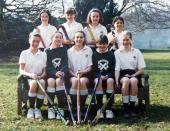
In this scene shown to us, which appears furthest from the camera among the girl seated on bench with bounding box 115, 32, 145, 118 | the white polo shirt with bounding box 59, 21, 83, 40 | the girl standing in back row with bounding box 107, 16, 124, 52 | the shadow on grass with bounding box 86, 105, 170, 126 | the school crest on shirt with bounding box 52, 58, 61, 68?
the white polo shirt with bounding box 59, 21, 83, 40

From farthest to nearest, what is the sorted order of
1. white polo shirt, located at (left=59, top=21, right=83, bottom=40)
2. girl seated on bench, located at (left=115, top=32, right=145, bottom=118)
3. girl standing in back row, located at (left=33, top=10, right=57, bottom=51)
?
1. girl standing in back row, located at (left=33, top=10, right=57, bottom=51)
2. white polo shirt, located at (left=59, top=21, right=83, bottom=40)
3. girl seated on bench, located at (left=115, top=32, right=145, bottom=118)

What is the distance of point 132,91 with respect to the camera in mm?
7410

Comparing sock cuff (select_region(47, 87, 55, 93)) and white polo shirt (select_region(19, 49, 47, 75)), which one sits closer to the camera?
sock cuff (select_region(47, 87, 55, 93))

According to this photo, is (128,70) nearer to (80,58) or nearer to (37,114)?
(80,58)

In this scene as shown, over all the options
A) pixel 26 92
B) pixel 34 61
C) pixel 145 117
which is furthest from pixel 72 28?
pixel 145 117

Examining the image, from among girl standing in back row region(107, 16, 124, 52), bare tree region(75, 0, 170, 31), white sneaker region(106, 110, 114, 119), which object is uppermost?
bare tree region(75, 0, 170, 31)

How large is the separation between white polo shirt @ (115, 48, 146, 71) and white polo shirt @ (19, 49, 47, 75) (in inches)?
54.6

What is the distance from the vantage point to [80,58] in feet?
25.5

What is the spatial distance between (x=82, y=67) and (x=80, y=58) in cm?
17

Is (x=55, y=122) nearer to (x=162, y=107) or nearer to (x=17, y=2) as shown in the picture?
(x=162, y=107)

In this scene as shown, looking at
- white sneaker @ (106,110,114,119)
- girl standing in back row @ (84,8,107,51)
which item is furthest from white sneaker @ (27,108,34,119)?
girl standing in back row @ (84,8,107,51)

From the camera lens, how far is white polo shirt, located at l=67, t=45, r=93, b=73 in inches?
305

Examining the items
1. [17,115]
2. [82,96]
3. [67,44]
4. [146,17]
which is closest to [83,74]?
[82,96]

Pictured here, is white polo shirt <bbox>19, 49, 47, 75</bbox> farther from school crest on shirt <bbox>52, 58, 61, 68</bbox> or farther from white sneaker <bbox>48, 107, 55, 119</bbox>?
white sneaker <bbox>48, 107, 55, 119</bbox>
